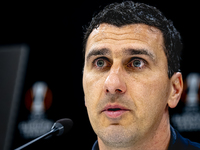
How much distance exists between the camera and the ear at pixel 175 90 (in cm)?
147

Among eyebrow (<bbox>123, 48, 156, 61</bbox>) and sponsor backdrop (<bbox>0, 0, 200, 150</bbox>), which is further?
sponsor backdrop (<bbox>0, 0, 200, 150</bbox>)

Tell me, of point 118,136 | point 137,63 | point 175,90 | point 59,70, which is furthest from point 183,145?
point 59,70

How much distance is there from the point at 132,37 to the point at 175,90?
407 millimetres

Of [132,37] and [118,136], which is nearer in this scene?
[118,136]

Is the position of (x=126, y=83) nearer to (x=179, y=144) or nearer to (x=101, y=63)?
(x=101, y=63)

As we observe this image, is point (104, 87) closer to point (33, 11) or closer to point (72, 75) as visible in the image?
point (72, 75)

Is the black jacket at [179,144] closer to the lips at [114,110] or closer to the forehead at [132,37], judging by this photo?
the lips at [114,110]

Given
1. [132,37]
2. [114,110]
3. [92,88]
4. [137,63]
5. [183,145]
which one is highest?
[132,37]

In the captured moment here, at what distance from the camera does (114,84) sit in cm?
132

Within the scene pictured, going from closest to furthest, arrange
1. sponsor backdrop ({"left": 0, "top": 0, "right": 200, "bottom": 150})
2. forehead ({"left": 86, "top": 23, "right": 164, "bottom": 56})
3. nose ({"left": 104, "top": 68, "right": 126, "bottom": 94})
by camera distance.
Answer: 1. nose ({"left": 104, "top": 68, "right": 126, "bottom": 94})
2. forehead ({"left": 86, "top": 23, "right": 164, "bottom": 56})
3. sponsor backdrop ({"left": 0, "top": 0, "right": 200, "bottom": 150})

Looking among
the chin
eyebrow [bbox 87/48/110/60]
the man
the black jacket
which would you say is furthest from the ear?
eyebrow [bbox 87/48/110/60]

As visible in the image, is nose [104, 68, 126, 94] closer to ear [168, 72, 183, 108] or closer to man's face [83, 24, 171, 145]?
man's face [83, 24, 171, 145]

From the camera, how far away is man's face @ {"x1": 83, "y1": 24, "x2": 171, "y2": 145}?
1.33 metres

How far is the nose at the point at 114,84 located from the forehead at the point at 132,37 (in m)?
0.17
